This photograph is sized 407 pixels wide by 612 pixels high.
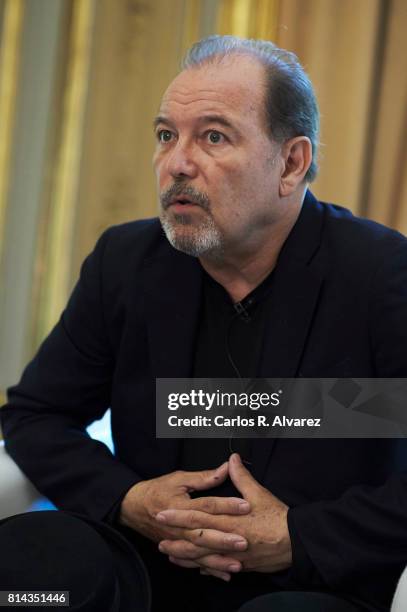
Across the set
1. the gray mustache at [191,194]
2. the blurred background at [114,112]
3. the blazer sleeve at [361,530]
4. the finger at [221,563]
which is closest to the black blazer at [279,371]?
the blazer sleeve at [361,530]

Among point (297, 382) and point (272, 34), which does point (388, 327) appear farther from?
point (272, 34)

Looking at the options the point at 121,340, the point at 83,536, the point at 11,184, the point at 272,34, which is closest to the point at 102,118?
the point at 11,184

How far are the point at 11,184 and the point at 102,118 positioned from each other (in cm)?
53

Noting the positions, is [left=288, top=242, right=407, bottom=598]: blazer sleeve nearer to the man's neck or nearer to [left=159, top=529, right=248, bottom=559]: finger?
[left=159, top=529, right=248, bottom=559]: finger

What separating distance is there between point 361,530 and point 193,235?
635 millimetres

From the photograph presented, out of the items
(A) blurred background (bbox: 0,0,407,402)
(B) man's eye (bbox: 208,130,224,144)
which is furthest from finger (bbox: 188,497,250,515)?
(A) blurred background (bbox: 0,0,407,402)

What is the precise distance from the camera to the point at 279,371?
1.38m

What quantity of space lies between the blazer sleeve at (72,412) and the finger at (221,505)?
169 millimetres

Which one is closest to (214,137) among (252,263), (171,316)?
(252,263)

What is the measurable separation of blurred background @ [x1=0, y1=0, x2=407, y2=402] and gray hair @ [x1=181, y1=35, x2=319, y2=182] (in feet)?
2.57

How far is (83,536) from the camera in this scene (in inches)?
47.8

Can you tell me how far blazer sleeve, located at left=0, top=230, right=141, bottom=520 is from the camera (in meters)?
1.44

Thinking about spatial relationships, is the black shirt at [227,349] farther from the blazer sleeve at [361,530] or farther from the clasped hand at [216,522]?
the blazer sleeve at [361,530]

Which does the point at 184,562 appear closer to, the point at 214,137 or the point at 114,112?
the point at 214,137
